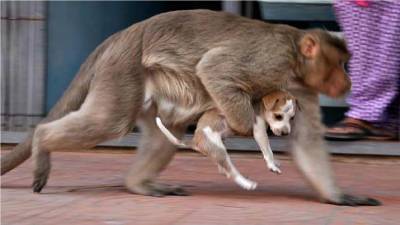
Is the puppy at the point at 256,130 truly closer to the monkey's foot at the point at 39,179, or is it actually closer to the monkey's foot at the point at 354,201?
the monkey's foot at the point at 354,201

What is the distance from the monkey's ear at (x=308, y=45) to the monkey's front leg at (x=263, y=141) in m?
0.48

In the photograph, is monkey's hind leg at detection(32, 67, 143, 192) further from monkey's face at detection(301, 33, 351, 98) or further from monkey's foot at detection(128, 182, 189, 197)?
monkey's face at detection(301, 33, 351, 98)

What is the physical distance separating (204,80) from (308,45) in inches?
26.2

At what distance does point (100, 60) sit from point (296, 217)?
1594 mm

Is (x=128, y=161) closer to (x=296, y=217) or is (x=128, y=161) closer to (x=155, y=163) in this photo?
(x=155, y=163)

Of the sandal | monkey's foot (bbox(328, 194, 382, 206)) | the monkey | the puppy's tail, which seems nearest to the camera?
the monkey

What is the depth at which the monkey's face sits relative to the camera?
5922 mm

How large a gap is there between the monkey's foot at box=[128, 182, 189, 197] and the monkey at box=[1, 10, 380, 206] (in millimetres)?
23

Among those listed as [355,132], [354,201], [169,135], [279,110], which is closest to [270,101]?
[279,110]

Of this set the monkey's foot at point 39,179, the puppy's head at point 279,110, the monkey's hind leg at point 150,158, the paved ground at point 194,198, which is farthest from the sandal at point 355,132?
the monkey's foot at point 39,179

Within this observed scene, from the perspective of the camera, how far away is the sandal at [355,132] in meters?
Answer: 8.03

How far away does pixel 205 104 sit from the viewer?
598cm

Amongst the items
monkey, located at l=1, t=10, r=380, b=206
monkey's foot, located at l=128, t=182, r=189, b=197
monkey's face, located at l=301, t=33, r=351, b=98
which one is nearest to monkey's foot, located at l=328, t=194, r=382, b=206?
monkey, located at l=1, t=10, r=380, b=206

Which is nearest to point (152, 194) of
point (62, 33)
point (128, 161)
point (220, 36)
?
point (220, 36)
